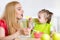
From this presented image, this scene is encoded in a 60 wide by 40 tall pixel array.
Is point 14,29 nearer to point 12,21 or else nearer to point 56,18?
point 12,21

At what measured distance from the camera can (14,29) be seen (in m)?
1.50

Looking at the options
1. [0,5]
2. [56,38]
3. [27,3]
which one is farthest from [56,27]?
[56,38]

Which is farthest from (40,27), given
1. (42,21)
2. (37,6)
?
(37,6)

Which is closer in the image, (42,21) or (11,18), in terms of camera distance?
(11,18)

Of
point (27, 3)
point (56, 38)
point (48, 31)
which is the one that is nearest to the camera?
point (56, 38)

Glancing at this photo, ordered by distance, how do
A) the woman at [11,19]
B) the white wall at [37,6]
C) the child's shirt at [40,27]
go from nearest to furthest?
the woman at [11,19] < the child's shirt at [40,27] < the white wall at [37,6]

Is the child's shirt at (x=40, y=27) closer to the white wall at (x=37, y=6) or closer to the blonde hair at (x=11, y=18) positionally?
the white wall at (x=37, y=6)

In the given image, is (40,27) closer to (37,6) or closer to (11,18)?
(37,6)

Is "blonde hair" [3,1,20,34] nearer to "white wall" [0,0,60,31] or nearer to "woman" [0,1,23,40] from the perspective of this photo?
"woman" [0,1,23,40]

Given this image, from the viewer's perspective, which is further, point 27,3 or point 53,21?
point 27,3

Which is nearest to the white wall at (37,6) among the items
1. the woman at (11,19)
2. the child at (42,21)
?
the child at (42,21)

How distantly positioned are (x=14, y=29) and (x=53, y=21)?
2.69 ft

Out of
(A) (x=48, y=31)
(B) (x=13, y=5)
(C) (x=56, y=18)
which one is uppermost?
(B) (x=13, y=5)

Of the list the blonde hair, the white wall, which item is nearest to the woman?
the blonde hair
